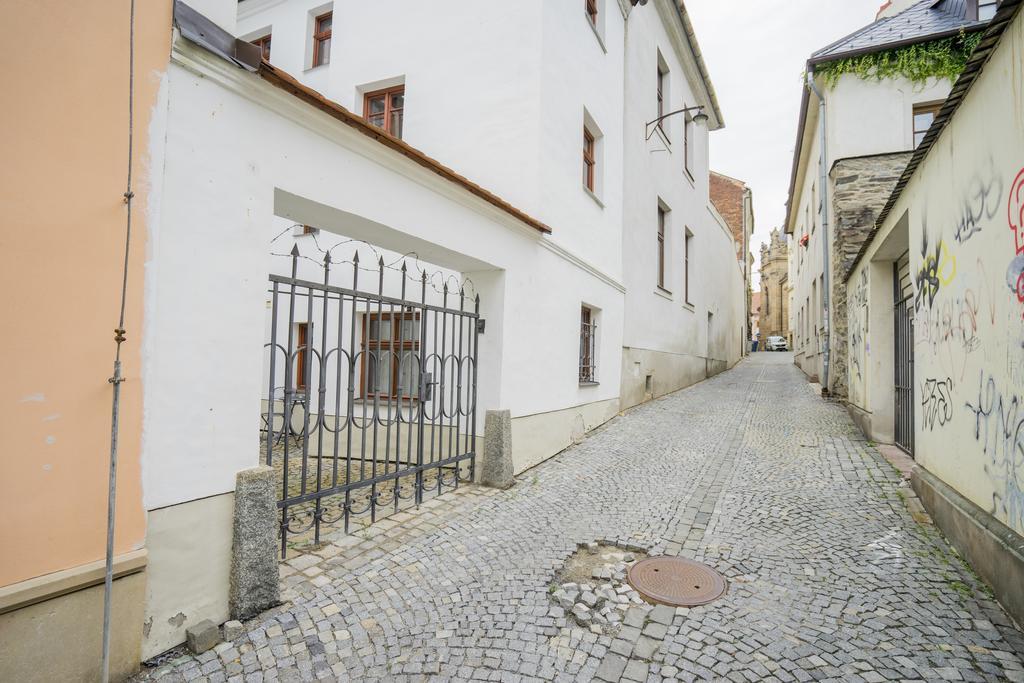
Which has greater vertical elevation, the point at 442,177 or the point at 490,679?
the point at 442,177

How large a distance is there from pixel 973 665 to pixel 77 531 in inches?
176

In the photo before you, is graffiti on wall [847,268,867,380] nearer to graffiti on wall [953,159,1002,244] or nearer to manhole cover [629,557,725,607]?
graffiti on wall [953,159,1002,244]

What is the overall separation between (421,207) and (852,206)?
1079 centimetres

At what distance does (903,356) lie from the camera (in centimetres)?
682

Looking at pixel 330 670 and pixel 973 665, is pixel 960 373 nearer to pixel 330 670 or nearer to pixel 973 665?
pixel 973 665

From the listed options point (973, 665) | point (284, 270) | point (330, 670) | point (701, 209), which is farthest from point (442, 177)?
point (701, 209)

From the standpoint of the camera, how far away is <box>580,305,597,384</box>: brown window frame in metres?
8.84

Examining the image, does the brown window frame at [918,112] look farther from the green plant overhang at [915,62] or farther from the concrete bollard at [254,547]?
the concrete bollard at [254,547]

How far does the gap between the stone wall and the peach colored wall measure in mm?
12339

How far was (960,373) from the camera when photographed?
3.90m

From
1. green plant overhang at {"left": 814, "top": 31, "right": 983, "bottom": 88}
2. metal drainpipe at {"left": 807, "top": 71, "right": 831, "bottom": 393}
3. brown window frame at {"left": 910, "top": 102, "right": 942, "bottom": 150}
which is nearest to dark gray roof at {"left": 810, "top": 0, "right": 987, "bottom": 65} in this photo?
green plant overhang at {"left": 814, "top": 31, "right": 983, "bottom": 88}

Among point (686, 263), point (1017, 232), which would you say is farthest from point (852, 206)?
point (1017, 232)

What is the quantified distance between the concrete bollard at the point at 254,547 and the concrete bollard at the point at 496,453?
2.93 meters

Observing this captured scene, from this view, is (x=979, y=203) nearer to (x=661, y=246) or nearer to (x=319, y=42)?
(x=661, y=246)
